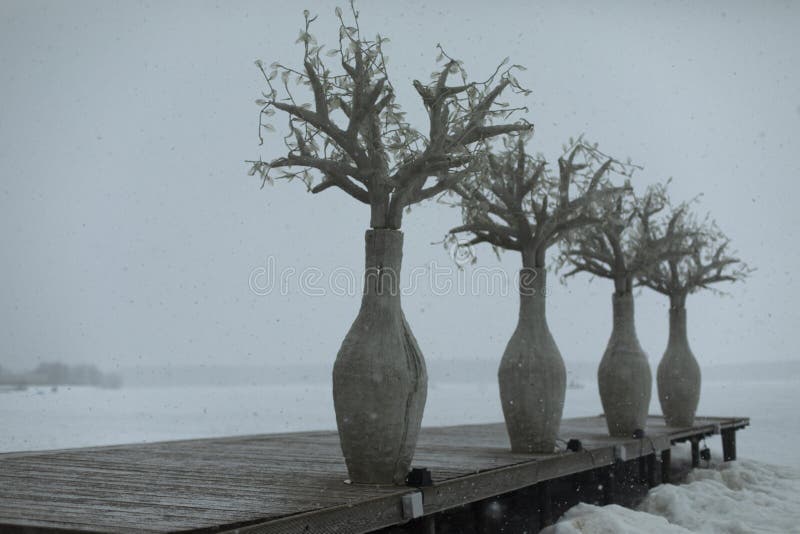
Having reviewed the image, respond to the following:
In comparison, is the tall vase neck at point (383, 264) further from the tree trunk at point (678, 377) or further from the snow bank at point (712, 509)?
the tree trunk at point (678, 377)

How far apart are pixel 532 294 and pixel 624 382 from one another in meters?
2.30

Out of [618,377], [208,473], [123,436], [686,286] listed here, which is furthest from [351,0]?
[123,436]

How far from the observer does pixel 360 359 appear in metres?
5.00

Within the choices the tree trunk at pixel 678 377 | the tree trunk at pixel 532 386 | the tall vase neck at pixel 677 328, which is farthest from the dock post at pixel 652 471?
the tree trunk at pixel 532 386

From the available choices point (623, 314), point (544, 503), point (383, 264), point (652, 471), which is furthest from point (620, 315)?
point (383, 264)

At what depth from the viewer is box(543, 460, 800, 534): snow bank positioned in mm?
6074

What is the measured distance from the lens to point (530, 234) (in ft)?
25.2

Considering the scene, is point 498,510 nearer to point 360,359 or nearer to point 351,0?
point 360,359

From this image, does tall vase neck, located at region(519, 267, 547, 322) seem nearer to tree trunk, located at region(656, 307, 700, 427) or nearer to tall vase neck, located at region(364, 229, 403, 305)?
tall vase neck, located at region(364, 229, 403, 305)

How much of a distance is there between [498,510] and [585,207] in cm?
264

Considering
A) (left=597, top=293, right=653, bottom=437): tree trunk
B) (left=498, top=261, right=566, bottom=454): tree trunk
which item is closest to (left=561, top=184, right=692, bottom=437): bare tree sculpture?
(left=597, top=293, right=653, bottom=437): tree trunk

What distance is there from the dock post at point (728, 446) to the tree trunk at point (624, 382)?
404 centimetres

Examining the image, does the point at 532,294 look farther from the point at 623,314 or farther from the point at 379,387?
the point at 379,387

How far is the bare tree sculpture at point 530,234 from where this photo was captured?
7.27 m
